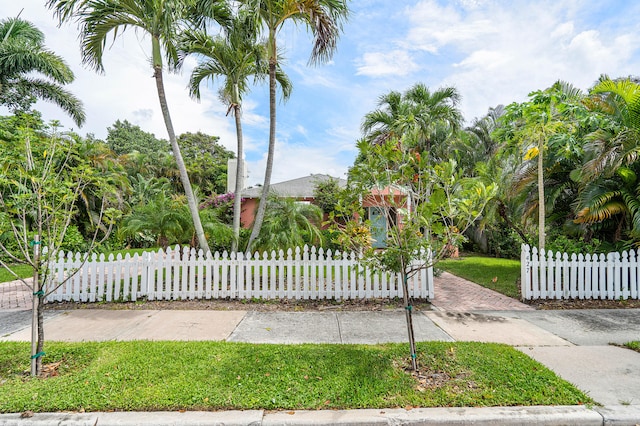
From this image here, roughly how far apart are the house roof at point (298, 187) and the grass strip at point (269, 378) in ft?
35.0

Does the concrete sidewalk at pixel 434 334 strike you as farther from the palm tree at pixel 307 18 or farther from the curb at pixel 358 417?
the palm tree at pixel 307 18

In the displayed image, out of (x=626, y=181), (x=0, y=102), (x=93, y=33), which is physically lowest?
(x=626, y=181)

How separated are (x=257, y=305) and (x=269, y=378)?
323 cm

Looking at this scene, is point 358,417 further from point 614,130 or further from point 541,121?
point 614,130

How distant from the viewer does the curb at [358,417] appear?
2703 mm

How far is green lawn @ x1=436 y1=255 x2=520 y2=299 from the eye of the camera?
27.0 feet

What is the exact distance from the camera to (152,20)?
6430mm

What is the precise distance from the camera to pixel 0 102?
712 inches

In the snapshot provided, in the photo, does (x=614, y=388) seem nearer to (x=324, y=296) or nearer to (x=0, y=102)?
(x=324, y=296)

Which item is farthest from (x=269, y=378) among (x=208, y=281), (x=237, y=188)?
(x=237, y=188)

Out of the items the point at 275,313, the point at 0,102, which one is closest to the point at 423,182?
the point at 275,313

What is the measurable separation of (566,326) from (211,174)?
2674 cm

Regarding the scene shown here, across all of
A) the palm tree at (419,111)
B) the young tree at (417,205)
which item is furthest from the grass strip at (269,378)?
the palm tree at (419,111)

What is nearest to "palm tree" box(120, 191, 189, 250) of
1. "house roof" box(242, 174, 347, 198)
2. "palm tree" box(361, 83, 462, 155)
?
"house roof" box(242, 174, 347, 198)
